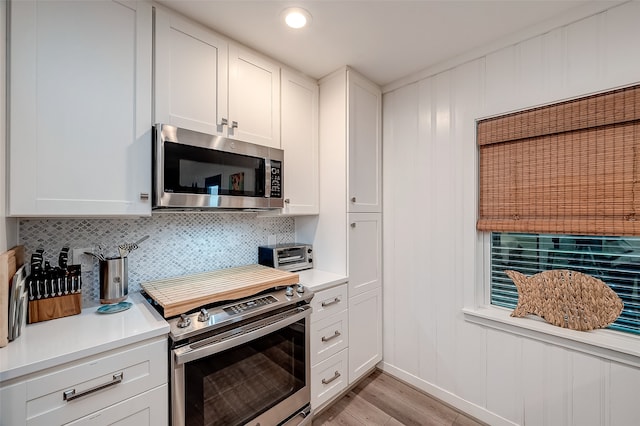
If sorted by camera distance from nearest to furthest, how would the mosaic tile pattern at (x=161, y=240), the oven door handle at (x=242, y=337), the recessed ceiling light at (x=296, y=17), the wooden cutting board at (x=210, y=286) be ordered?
Answer: 1. the oven door handle at (x=242, y=337)
2. the wooden cutting board at (x=210, y=286)
3. the mosaic tile pattern at (x=161, y=240)
4. the recessed ceiling light at (x=296, y=17)

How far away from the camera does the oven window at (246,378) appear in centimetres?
122

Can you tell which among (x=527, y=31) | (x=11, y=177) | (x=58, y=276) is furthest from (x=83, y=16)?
(x=527, y=31)

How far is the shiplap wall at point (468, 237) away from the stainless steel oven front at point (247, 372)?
3.26 feet

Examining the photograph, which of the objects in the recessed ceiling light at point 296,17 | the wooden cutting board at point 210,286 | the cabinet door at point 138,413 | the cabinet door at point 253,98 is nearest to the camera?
the cabinet door at point 138,413

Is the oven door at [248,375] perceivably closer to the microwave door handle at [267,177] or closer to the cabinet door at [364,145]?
the microwave door handle at [267,177]

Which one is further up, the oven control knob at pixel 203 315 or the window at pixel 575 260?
the window at pixel 575 260

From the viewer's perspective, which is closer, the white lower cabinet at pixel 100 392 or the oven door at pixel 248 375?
the white lower cabinet at pixel 100 392

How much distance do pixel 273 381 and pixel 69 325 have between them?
1013 mm

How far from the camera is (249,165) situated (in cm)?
172

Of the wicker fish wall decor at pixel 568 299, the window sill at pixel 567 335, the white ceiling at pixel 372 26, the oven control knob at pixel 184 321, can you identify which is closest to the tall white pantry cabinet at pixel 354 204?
the white ceiling at pixel 372 26

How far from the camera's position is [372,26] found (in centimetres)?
163

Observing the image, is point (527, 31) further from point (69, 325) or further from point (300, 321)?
point (69, 325)

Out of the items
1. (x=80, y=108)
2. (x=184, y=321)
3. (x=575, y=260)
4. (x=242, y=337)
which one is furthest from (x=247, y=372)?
(x=575, y=260)

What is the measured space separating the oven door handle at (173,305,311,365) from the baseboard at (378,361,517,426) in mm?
1191
